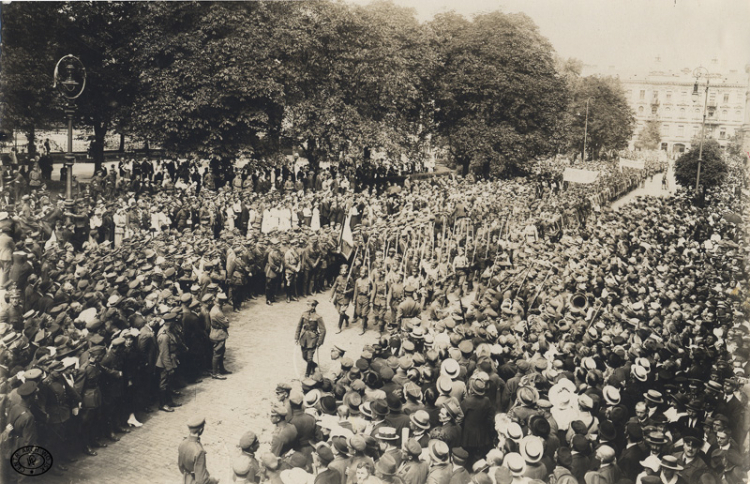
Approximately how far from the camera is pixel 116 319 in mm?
9477

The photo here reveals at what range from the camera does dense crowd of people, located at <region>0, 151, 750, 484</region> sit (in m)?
6.52

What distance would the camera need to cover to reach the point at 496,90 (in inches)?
1174

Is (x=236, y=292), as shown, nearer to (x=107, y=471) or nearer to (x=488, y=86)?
(x=107, y=471)

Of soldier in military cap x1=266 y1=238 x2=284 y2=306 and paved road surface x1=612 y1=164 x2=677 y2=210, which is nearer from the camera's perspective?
soldier in military cap x1=266 y1=238 x2=284 y2=306

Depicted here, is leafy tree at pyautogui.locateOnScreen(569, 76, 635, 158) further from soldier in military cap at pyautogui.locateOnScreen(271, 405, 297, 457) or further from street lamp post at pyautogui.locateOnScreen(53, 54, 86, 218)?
soldier in military cap at pyautogui.locateOnScreen(271, 405, 297, 457)

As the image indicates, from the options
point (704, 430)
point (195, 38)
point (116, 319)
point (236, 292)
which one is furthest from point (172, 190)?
point (704, 430)

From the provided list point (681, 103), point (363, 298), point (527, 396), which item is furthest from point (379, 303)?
point (681, 103)

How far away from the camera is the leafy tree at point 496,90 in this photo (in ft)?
95.6

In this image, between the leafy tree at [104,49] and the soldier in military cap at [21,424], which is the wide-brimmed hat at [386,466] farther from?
the leafy tree at [104,49]

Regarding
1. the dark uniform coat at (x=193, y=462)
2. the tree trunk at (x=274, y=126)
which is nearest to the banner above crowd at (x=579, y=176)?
the tree trunk at (x=274, y=126)

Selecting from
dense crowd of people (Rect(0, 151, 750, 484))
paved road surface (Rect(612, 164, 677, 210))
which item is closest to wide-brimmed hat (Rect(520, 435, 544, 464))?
dense crowd of people (Rect(0, 151, 750, 484))

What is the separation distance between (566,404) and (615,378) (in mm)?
1217

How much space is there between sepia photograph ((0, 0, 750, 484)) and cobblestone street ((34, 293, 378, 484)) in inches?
2.3

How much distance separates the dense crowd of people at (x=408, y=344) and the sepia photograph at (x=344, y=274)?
47mm
